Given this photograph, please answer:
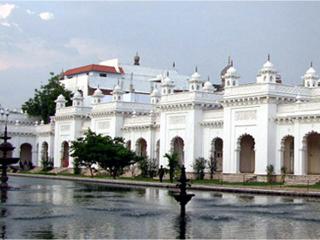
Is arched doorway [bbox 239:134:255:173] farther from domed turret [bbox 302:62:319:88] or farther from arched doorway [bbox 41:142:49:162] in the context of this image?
arched doorway [bbox 41:142:49:162]

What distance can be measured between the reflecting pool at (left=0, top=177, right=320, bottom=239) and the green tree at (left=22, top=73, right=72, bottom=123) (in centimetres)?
5384

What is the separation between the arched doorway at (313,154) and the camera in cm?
4128

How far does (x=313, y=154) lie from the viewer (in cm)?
4166

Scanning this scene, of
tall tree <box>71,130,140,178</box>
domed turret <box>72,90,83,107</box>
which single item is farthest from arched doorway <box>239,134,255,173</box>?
domed turret <box>72,90,83,107</box>

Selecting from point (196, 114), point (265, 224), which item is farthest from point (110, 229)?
point (196, 114)

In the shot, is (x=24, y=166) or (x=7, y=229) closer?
(x=7, y=229)

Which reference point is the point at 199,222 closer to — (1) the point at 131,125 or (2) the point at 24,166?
(1) the point at 131,125

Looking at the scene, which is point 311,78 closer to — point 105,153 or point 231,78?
point 231,78

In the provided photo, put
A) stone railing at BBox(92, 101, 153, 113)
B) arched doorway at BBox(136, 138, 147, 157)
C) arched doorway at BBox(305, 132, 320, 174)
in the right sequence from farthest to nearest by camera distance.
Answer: stone railing at BBox(92, 101, 153, 113), arched doorway at BBox(136, 138, 147, 157), arched doorway at BBox(305, 132, 320, 174)

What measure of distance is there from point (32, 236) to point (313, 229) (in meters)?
6.98

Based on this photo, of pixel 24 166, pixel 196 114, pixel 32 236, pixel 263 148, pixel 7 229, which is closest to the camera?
pixel 32 236

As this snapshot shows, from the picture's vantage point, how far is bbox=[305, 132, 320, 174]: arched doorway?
41.3m

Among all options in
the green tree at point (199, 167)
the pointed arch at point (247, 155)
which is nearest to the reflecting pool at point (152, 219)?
the green tree at point (199, 167)

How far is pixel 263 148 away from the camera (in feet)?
133
